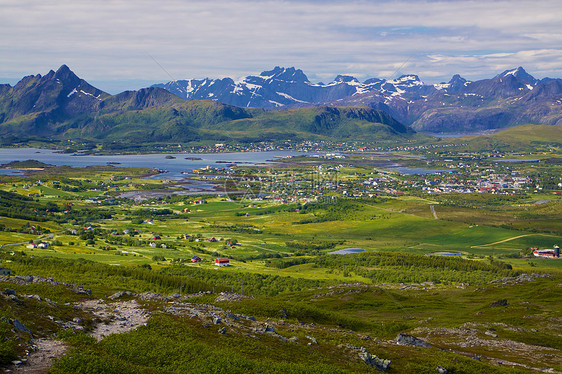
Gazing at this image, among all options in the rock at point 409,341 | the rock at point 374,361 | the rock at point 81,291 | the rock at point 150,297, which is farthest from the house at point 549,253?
the rock at point 81,291

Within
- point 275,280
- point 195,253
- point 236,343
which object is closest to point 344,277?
point 275,280

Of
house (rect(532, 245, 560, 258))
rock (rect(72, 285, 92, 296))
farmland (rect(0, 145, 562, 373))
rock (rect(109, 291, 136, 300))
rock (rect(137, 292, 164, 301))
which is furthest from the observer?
house (rect(532, 245, 560, 258))

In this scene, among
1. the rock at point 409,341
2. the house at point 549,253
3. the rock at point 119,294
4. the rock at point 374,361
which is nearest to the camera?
the rock at point 374,361

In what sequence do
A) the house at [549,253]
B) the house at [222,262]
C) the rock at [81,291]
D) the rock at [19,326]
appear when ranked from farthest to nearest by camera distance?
the house at [549,253] < the house at [222,262] < the rock at [81,291] < the rock at [19,326]

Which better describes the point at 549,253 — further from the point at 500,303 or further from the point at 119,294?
the point at 119,294

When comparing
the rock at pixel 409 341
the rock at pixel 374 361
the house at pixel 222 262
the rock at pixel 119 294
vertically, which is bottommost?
the house at pixel 222 262

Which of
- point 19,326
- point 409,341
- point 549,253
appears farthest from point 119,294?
point 549,253

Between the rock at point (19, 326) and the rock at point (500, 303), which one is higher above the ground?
the rock at point (19, 326)

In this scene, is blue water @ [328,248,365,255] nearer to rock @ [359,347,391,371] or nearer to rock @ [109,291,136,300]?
rock @ [109,291,136,300]

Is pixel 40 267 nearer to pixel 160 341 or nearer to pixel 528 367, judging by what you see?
pixel 160 341

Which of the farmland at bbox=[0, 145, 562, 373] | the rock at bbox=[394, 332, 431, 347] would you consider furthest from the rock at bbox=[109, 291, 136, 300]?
the rock at bbox=[394, 332, 431, 347]

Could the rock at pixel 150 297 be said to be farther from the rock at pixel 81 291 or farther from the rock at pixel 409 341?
the rock at pixel 409 341
